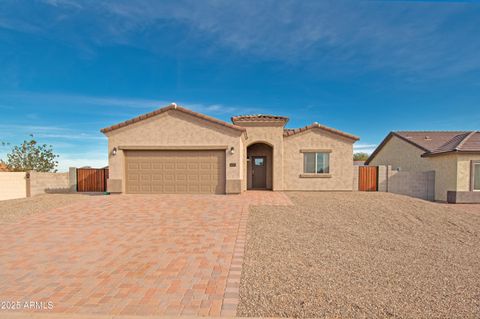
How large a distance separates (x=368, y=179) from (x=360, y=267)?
1397 cm

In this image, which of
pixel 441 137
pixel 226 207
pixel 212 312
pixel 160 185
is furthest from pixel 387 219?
pixel 441 137

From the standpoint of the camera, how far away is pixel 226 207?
9.73m

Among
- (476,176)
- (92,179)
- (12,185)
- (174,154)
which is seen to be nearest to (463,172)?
(476,176)

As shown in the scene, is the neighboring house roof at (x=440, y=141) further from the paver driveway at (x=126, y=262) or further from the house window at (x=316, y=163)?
the paver driveway at (x=126, y=262)

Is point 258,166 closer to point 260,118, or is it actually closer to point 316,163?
point 260,118

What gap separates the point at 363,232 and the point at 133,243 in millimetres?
6474

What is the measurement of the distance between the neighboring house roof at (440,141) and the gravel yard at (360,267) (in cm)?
828

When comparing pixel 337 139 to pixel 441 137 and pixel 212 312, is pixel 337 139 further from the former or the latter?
pixel 212 312

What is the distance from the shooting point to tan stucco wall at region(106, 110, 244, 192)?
13195 mm

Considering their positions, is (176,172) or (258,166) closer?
(176,172)

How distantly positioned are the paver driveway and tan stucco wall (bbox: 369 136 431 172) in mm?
17521

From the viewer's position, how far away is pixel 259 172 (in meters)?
17.2

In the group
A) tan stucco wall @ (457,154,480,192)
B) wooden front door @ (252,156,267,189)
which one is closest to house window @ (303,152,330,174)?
wooden front door @ (252,156,267,189)

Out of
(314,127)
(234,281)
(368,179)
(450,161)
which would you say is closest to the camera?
(234,281)
